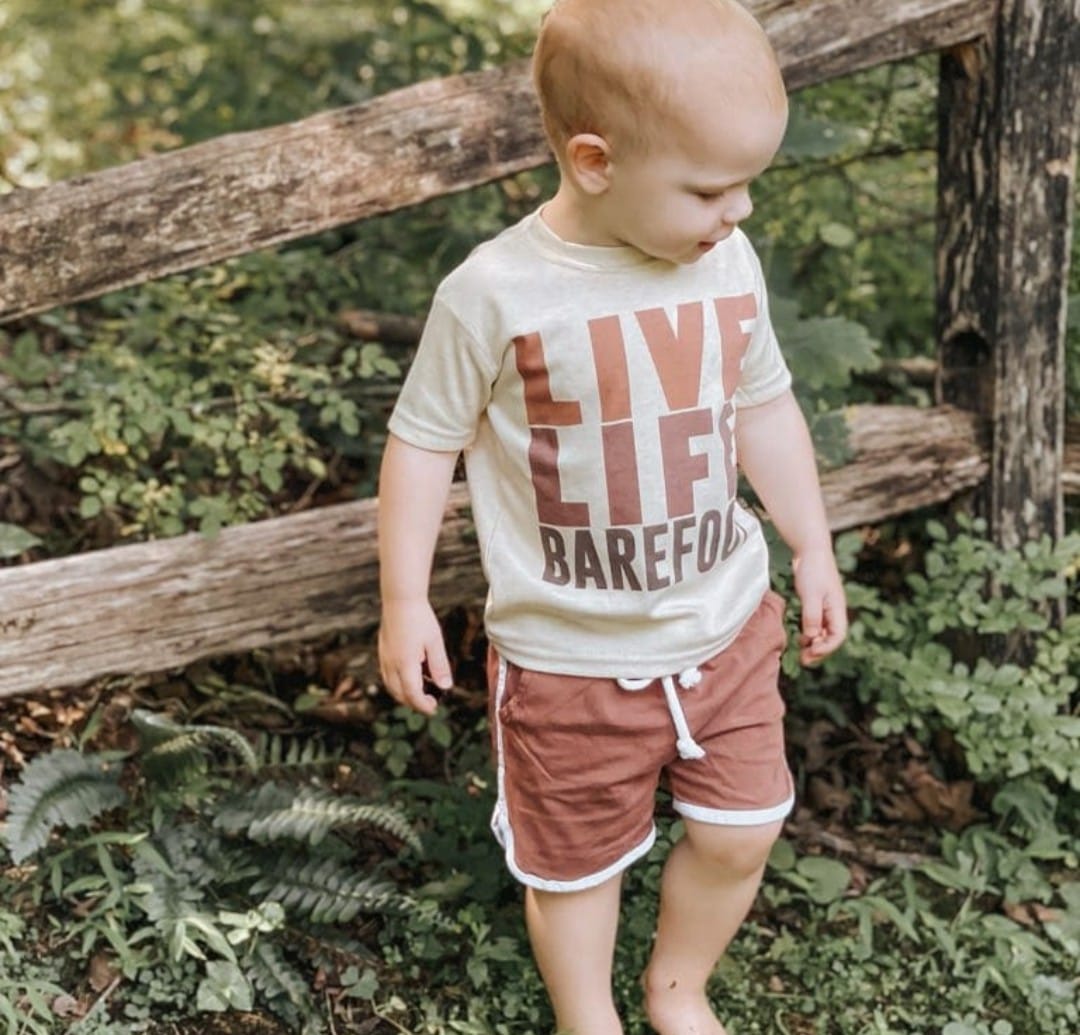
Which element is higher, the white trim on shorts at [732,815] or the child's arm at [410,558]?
the child's arm at [410,558]

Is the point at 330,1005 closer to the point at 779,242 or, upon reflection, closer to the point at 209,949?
the point at 209,949

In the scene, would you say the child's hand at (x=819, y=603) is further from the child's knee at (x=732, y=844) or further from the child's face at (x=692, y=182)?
the child's face at (x=692, y=182)

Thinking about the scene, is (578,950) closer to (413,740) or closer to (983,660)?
(413,740)

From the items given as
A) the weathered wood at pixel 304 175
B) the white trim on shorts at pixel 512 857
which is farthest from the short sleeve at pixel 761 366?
the weathered wood at pixel 304 175

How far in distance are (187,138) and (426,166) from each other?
1739 mm

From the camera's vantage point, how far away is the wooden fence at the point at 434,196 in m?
2.72

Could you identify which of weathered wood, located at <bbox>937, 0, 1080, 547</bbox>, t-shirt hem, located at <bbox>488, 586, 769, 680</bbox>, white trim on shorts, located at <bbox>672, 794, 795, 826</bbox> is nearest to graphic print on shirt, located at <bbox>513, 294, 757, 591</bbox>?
t-shirt hem, located at <bbox>488, 586, 769, 680</bbox>

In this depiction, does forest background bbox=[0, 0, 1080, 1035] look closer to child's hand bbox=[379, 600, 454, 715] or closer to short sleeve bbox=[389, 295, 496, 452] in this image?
child's hand bbox=[379, 600, 454, 715]

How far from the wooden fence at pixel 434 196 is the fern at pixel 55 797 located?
0.17 m

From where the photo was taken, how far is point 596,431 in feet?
7.39

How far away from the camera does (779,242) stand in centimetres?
380

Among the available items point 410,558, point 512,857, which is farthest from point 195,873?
point 410,558

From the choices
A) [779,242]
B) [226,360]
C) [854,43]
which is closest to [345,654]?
[226,360]

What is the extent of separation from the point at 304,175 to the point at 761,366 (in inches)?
37.0
